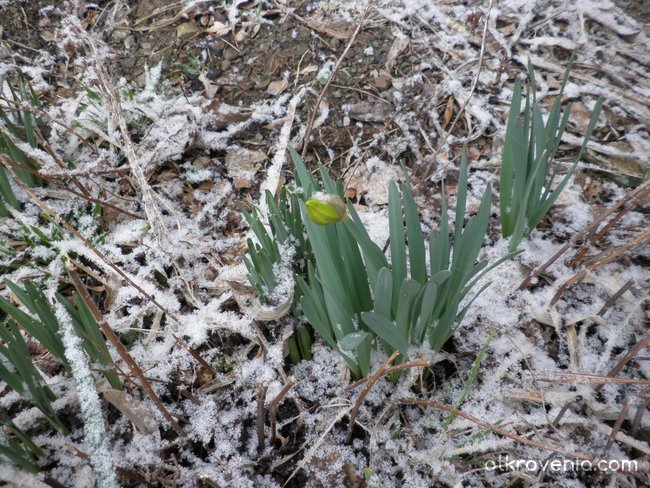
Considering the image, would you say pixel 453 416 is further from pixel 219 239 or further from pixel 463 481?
pixel 219 239

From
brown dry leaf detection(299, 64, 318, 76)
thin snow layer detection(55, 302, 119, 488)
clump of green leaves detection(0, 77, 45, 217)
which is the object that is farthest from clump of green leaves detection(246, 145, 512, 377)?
brown dry leaf detection(299, 64, 318, 76)

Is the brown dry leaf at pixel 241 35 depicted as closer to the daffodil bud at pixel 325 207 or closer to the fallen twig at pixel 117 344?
the fallen twig at pixel 117 344

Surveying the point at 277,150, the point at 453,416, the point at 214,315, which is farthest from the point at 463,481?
the point at 277,150

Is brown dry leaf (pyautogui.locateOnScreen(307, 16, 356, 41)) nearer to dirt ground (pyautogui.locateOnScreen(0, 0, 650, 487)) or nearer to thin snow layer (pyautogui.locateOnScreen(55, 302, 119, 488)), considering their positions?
dirt ground (pyautogui.locateOnScreen(0, 0, 650, 487))

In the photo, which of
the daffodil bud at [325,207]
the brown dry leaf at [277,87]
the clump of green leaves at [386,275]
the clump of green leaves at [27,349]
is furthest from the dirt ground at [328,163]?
the daffodil bud at [325,207]

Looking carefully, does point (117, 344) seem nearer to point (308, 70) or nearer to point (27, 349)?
point (27, 349)
